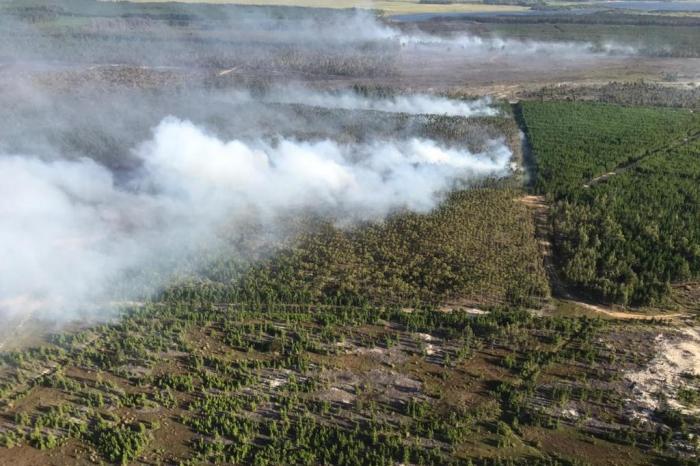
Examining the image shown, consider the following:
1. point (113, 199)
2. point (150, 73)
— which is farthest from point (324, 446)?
point (150, 73)

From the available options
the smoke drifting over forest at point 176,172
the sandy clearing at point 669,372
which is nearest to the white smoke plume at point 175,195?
the smoke drifting over forest at point 176,172

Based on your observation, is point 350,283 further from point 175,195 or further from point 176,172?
point 176,172

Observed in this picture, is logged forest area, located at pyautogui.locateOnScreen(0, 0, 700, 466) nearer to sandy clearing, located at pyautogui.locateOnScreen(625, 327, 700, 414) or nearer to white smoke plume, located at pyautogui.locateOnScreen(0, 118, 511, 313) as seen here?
sandy clearing, located at pyautogui.locateOnScreen(625, 327, 700, 414)

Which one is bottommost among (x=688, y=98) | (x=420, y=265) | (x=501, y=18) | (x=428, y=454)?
(x=428, y=454)

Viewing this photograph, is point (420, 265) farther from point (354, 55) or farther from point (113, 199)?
point (354, 55)

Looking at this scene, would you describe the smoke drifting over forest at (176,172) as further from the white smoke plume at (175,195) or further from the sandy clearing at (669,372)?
the sandy clearing at (669,372)
